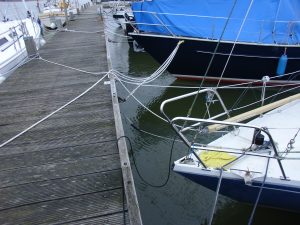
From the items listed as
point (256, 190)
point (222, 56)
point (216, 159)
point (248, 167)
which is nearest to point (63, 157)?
point (216, 159)

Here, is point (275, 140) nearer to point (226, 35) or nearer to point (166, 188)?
point (166, 188)

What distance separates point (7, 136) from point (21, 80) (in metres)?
3.19

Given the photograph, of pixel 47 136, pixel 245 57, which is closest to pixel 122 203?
pixel 47 136

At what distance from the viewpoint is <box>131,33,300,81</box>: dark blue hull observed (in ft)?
30.5

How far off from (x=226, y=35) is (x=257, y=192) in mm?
6361

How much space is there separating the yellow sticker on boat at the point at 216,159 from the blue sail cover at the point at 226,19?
582cm

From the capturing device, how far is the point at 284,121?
5.28 m

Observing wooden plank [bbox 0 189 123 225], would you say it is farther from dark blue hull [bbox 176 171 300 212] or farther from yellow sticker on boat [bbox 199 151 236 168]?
yellow sticker on boat [bbox 199 151 236 168]

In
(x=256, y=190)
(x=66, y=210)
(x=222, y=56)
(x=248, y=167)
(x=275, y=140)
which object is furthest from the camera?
(x=222, y=56)

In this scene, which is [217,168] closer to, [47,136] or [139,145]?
[47,136]

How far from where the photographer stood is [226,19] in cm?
936

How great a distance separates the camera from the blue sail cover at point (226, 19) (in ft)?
29.9

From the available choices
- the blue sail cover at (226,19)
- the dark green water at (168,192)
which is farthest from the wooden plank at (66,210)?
the blue sail cover at (226,19)

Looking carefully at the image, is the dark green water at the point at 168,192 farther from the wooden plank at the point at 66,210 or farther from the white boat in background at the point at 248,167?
the wooden plank at the point at 66,210
